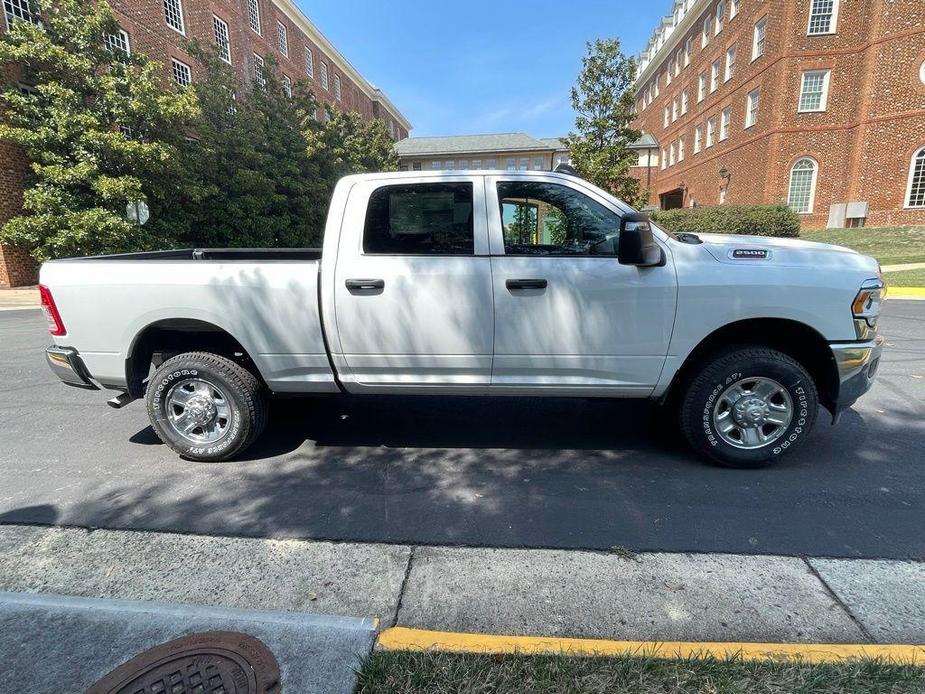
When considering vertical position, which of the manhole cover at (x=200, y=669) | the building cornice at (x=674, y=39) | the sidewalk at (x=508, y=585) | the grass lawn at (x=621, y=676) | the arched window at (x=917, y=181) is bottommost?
the sidewalk at (x=508, y=585)

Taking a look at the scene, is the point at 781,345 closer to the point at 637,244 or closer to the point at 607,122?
the point at 637,244

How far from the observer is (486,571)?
2459mm

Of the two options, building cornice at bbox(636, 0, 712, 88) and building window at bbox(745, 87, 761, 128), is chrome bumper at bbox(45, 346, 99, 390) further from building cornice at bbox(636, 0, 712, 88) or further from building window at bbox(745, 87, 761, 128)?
building cornice at bbox(636, 0, 712, 88)

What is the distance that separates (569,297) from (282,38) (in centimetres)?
3650

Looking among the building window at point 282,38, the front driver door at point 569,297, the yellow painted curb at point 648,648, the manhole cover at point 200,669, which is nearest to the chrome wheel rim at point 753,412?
the front driver door at point 569,297

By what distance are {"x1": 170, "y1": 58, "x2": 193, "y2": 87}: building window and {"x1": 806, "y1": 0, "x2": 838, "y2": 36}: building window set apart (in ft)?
94.2

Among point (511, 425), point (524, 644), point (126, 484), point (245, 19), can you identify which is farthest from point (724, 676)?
point (245, 19)

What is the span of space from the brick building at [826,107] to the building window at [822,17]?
4 cm

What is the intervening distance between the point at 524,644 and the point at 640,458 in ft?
6.55

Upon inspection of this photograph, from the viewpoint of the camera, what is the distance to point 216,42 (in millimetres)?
21375

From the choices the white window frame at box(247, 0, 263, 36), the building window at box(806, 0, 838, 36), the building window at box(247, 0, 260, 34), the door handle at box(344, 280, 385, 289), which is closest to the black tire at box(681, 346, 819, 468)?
the door handle at box(344, 280, 385, 289)

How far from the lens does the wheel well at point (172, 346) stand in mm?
3574

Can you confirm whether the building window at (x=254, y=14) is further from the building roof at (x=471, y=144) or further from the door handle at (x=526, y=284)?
the door handle at (x=526, y=284)

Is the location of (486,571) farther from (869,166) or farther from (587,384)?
(869,166)
